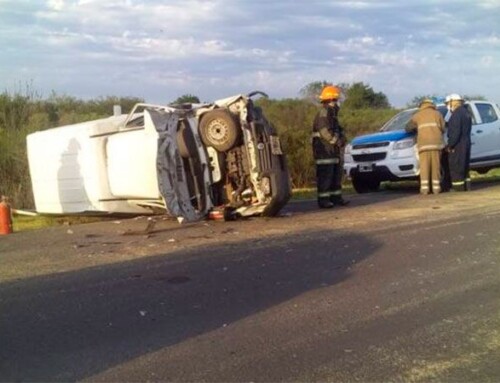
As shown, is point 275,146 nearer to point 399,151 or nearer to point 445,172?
point 399,151

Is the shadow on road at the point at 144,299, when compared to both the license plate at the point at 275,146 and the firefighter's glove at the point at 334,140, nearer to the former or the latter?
the license plate at the point at 275,146

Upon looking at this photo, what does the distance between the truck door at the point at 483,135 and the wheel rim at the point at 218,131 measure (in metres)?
8.27

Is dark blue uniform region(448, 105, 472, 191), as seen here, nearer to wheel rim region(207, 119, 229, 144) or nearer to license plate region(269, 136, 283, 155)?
license plate region(269, 136, 283, 155)

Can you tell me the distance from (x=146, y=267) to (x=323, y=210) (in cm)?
553

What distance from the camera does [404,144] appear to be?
15367 mm

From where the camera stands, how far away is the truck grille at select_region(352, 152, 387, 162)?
15.5 m

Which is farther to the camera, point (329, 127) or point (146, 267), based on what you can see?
point (329, 127)

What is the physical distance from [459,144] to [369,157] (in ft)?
6.37

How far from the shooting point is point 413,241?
8.99 metres

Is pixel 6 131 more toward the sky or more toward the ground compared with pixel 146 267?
more toward the sky

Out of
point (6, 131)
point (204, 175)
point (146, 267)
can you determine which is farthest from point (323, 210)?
point (6, 131)

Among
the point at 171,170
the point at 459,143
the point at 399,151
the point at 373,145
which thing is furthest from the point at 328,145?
the point at 459,143

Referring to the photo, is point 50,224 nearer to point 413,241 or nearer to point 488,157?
point 413,241

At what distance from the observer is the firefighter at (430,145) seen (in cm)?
1466
